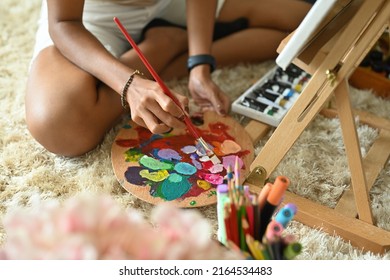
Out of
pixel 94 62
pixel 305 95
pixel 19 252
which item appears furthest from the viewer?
pixel 94 62

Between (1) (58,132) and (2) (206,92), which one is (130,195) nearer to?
(1) (58,132)

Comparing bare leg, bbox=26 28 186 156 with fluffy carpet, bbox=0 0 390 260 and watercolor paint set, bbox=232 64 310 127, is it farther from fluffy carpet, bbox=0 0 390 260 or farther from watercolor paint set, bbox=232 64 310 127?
watercolor paint set, bbox=232 64 310 127

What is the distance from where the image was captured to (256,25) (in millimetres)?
1429

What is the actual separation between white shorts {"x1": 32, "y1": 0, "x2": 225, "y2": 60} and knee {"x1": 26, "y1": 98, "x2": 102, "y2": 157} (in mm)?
194

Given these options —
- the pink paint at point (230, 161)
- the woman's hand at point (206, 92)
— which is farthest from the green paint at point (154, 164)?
the woman's hand at point (206, 92)

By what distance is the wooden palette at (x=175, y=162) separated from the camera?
0.99 m

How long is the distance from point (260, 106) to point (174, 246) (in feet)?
2.53

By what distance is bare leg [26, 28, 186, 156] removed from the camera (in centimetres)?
106

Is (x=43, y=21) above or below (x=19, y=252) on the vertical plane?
below

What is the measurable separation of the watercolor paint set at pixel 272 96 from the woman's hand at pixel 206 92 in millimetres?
37
